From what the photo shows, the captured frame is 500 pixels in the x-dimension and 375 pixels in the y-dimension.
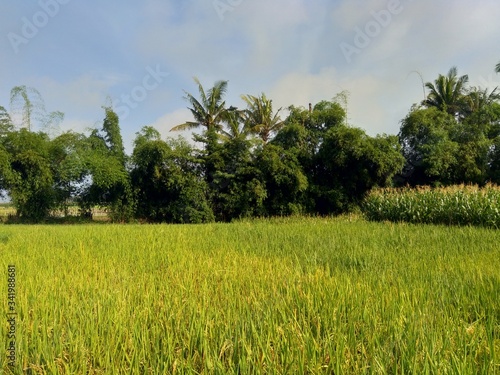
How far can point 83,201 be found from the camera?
15344 millimetres

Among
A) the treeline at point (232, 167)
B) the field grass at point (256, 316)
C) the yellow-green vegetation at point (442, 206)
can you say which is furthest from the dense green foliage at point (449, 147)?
the field grass at point (256, 316)

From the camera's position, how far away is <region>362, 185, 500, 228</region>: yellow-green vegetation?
8938 millimetres

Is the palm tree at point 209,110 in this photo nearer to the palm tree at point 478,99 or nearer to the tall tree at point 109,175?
the tall tree at point 109,175

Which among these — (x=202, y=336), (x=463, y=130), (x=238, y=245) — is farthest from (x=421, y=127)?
(x=202, y=336)

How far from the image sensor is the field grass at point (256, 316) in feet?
4.93

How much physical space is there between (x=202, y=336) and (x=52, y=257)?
347 centimetres

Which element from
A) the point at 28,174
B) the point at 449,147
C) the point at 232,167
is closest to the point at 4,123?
the point at 28,174

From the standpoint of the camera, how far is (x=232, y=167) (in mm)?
15664

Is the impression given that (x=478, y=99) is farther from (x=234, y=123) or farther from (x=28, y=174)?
(x=28, y=174)

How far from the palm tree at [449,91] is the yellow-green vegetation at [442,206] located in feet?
43.9

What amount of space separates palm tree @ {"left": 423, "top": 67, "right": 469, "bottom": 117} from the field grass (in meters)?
21.6

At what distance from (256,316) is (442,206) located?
10054 millimetres

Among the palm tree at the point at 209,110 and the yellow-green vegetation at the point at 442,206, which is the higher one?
the palm tree at the point at 209,110

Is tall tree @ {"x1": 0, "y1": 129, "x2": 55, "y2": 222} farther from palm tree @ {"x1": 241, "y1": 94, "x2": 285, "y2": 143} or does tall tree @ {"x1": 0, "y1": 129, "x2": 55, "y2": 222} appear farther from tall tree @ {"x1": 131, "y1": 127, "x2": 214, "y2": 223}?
palm tree @ {"x1": 241, "y1": 94, "x2": 285, "y2": 143}
